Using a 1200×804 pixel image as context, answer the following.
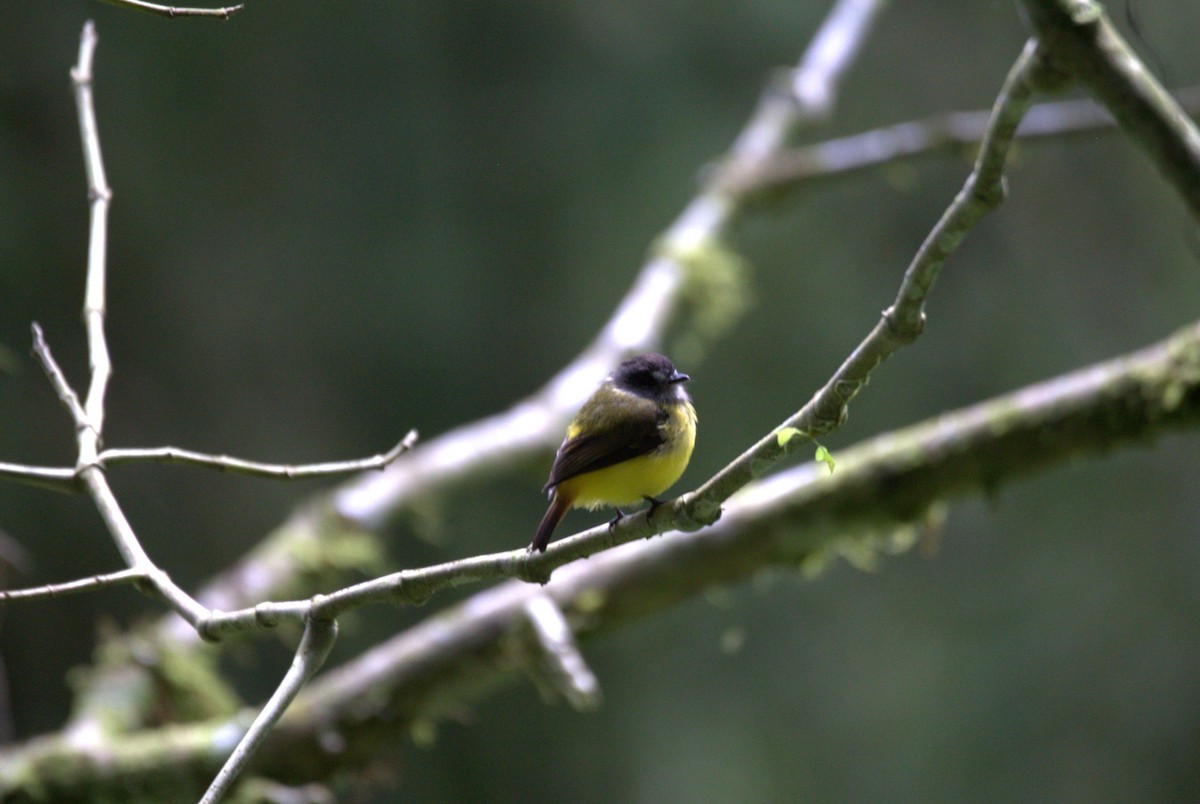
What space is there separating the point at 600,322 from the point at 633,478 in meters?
4.83

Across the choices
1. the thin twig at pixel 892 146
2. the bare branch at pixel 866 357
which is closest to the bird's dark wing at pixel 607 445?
the bare branch at pixel 866 357

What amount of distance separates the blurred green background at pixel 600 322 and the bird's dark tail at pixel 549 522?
4136mm

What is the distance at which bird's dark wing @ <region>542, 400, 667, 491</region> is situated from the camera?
2.22 meters

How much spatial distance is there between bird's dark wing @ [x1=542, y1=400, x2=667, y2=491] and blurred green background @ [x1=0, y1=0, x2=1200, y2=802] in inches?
156

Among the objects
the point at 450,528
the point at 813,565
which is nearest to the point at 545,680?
the point at 813,565

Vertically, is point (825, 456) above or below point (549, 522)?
above

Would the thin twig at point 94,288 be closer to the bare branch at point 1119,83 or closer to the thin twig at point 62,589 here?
the thin twig at point 62,589

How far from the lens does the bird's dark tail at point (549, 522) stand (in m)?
1.74

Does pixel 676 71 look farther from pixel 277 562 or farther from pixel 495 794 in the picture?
pixel 495 794

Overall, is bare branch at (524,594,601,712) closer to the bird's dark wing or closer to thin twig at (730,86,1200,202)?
the bird's dark wing

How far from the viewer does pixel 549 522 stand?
1.91 m

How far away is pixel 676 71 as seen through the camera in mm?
7105

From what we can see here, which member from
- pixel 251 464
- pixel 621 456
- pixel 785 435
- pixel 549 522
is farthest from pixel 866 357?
pixel 251 464

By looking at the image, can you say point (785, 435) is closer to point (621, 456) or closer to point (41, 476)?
point (621, 456)
